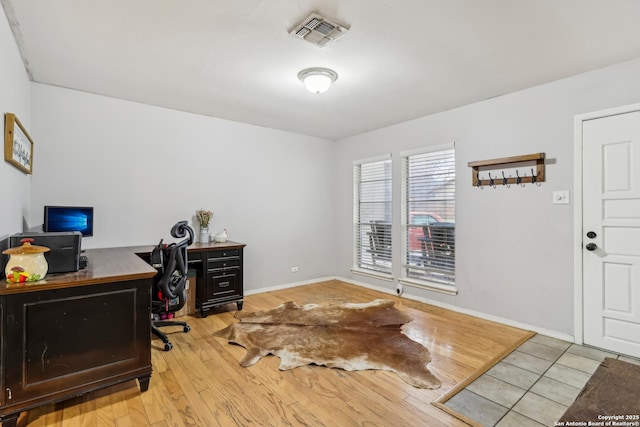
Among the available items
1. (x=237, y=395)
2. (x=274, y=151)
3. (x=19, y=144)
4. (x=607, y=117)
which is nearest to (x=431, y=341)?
(x=237, y=395)

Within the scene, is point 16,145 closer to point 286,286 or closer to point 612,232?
point 286,286

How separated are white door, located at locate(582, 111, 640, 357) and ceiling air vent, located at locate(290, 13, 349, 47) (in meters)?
2.52

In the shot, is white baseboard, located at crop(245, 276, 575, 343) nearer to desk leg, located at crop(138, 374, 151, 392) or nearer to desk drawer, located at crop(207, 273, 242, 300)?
desk drawer, located at crop(207, 273, 242, 300)

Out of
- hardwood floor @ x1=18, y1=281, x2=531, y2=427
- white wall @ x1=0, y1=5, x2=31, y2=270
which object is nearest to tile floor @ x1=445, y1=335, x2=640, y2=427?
hardwood floor @ x1=18, y1=281, x2=531, y2=427

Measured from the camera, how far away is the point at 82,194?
11.3 feet

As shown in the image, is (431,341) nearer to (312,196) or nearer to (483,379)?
(483,379)

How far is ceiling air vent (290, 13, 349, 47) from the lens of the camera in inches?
83.8

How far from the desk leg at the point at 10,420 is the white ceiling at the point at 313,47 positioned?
8.10 ft

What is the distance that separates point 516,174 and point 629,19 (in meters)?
1.58

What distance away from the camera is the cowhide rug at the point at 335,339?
256 cm

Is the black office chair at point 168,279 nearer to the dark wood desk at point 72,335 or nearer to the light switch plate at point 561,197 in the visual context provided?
the dark wood desk at point 72,335

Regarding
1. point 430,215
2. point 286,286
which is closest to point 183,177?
point 286,286

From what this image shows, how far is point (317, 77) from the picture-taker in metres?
2.90

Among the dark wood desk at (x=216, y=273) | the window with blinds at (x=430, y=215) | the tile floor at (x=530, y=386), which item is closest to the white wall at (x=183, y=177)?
the dark wood desk at (x=216, y=273)
